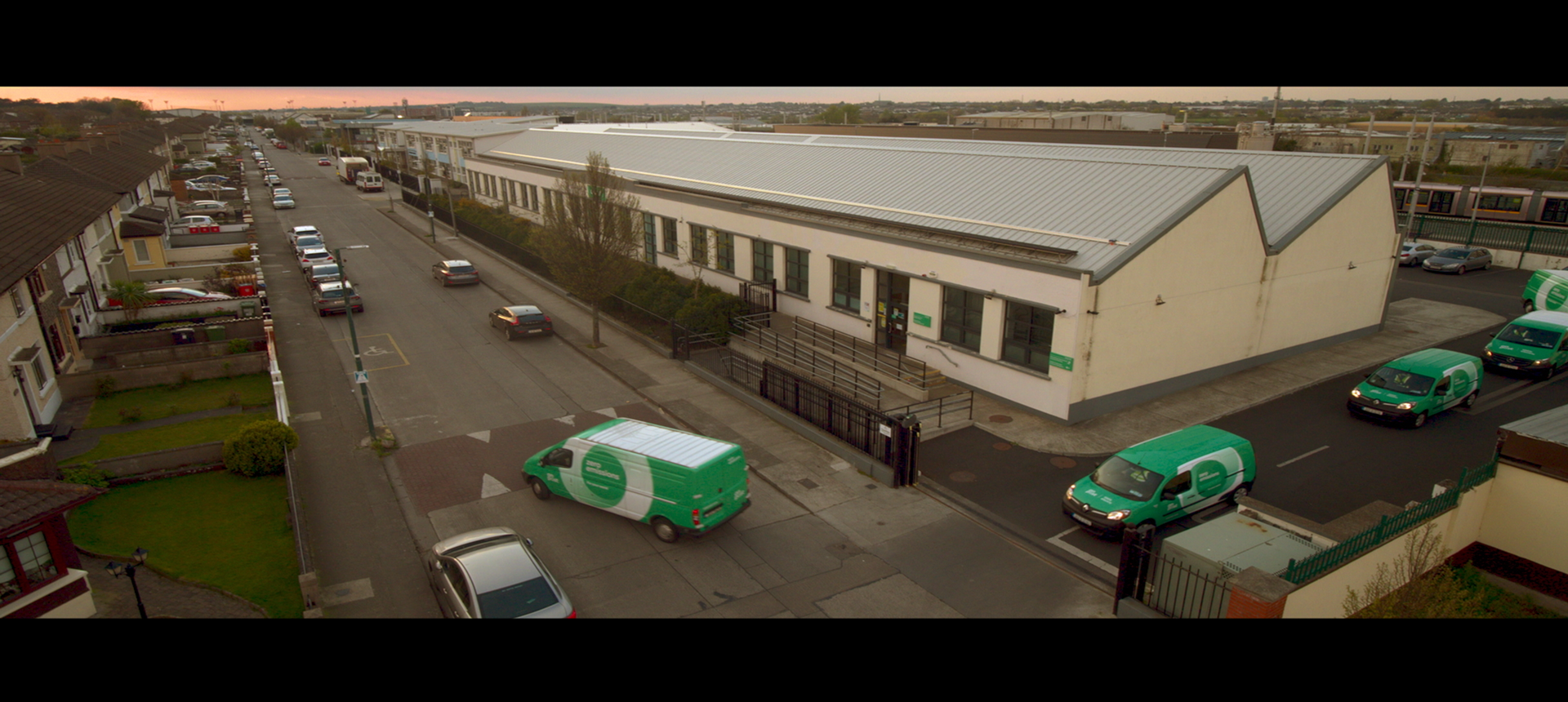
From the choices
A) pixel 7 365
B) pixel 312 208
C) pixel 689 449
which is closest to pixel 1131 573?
pixel 689 449

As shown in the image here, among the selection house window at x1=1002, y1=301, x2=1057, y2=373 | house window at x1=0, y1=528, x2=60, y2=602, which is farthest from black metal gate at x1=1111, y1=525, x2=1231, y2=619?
house window at x1=0, y1=528, x2=60, y2=602

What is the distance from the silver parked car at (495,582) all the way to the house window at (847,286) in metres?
15.9

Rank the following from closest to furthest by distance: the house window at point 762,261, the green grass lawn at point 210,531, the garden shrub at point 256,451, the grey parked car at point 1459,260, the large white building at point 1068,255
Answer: the green grass lawn at point 210,531
the garden shrub at point 256,451
the large white building at point 1068,255
the house window at point 762,261
the grey parked car at point 1459,260

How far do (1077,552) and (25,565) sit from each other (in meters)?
17.1

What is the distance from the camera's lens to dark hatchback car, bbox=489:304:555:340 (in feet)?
95.3

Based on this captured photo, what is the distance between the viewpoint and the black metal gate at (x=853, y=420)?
696 inches

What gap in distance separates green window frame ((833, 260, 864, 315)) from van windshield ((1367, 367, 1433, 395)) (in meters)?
14.6

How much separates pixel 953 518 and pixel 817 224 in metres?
13.9

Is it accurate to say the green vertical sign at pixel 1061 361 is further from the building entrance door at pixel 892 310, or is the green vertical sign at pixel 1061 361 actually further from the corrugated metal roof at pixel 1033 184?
the building entrance door at pixel 892 310

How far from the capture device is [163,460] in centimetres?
1803

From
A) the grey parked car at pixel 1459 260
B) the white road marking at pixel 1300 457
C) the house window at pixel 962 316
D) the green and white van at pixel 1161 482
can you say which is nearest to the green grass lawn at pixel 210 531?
the green and white van at pixel 1161 482

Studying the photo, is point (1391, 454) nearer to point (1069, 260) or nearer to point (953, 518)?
point (1069, 260)

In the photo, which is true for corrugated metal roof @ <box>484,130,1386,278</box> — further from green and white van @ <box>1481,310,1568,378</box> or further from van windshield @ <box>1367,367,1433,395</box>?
green and white van @ <box>1481,310,1568,378</box>

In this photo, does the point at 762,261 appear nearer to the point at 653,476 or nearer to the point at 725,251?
the point at 725,251
